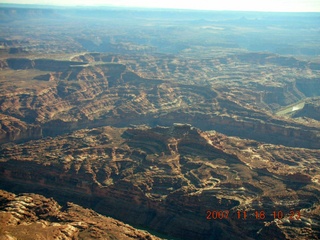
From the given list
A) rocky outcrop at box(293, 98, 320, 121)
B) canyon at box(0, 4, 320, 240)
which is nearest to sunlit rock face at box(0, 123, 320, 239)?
canyon at box(0, 4, 320, 240)

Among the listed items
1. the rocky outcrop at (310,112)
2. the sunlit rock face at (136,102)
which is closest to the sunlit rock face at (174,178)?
the sunlit rock face at (136,102)

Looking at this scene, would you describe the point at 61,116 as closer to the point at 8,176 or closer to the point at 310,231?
the point at 8,176

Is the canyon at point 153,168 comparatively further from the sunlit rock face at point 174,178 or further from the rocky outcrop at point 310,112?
the rocky outcrop at point 310,112

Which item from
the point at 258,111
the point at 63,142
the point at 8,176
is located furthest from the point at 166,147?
the point at 258,111
